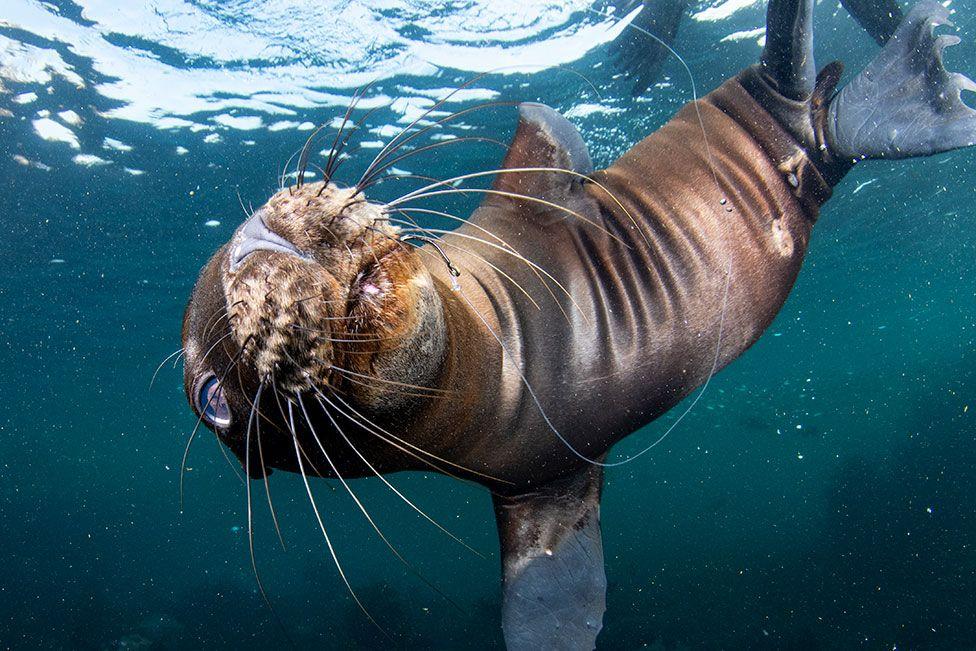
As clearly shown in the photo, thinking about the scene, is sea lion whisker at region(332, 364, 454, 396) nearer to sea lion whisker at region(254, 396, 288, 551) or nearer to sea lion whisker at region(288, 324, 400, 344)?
sea lion whisker at region(288, 324, 400, 344)

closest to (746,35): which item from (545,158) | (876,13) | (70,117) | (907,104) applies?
(876,13)

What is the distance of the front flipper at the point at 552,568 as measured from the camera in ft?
9.59

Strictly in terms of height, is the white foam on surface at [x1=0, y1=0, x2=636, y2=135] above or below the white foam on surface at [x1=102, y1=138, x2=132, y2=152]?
above

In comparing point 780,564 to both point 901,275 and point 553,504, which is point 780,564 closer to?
point 901,275

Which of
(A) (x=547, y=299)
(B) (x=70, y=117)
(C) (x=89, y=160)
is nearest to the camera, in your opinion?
(A) (x=547, y=299)

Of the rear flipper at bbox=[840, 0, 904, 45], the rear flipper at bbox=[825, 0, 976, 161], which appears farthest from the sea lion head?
the rear flipper at bbox=[840, 0, 904, 45]

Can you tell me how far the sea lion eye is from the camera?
186cm

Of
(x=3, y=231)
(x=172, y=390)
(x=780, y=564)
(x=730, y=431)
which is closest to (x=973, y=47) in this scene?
(x=780, y=564)

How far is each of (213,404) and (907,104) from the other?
3.93 meters

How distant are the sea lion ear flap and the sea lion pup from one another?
0.4 inches

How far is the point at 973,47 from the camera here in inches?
465

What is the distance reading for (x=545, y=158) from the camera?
2986 millimetres

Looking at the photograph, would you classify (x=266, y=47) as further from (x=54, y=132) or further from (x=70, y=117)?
(x=54, y=132)

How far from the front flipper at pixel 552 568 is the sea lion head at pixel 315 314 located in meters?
1.52
